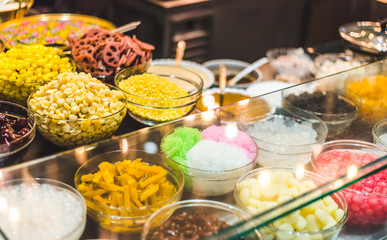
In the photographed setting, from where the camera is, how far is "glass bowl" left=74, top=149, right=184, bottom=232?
1.22 m

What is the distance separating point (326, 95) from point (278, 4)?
10.4 feet

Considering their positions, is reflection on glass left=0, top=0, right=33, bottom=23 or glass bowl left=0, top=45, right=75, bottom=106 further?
glass bowl left=0, top=45, right=75, bottom=106

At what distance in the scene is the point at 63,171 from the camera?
135cm

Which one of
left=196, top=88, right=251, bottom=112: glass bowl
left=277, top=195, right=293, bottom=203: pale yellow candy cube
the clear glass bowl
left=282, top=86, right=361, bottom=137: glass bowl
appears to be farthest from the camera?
left=196, top=88, right=251, bottom=112: glass bowl

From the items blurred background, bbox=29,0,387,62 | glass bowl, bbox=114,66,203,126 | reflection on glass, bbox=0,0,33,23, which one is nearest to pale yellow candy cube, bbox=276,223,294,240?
glass bowl, bbox=114,66,203,126

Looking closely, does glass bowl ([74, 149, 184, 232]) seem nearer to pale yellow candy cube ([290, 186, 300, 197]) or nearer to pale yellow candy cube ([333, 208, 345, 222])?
pale yellow candy cube ([290, 186, 300, 197])

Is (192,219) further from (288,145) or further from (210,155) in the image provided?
(288,145)

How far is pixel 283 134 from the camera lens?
5.70ft

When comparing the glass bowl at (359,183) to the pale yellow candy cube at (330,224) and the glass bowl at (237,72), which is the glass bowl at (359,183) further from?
the glass bowl at (237,72)

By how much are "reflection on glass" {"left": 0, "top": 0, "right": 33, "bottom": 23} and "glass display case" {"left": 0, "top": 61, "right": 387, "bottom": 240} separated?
61 cm

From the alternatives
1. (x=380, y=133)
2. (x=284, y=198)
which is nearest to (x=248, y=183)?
(x=284, y=198)

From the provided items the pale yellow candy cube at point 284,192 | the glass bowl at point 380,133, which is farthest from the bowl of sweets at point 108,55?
the glass bowl at point 380,133

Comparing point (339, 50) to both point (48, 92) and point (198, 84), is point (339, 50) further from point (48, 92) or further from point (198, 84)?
point (48, 92)

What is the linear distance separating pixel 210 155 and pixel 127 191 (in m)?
0.32
